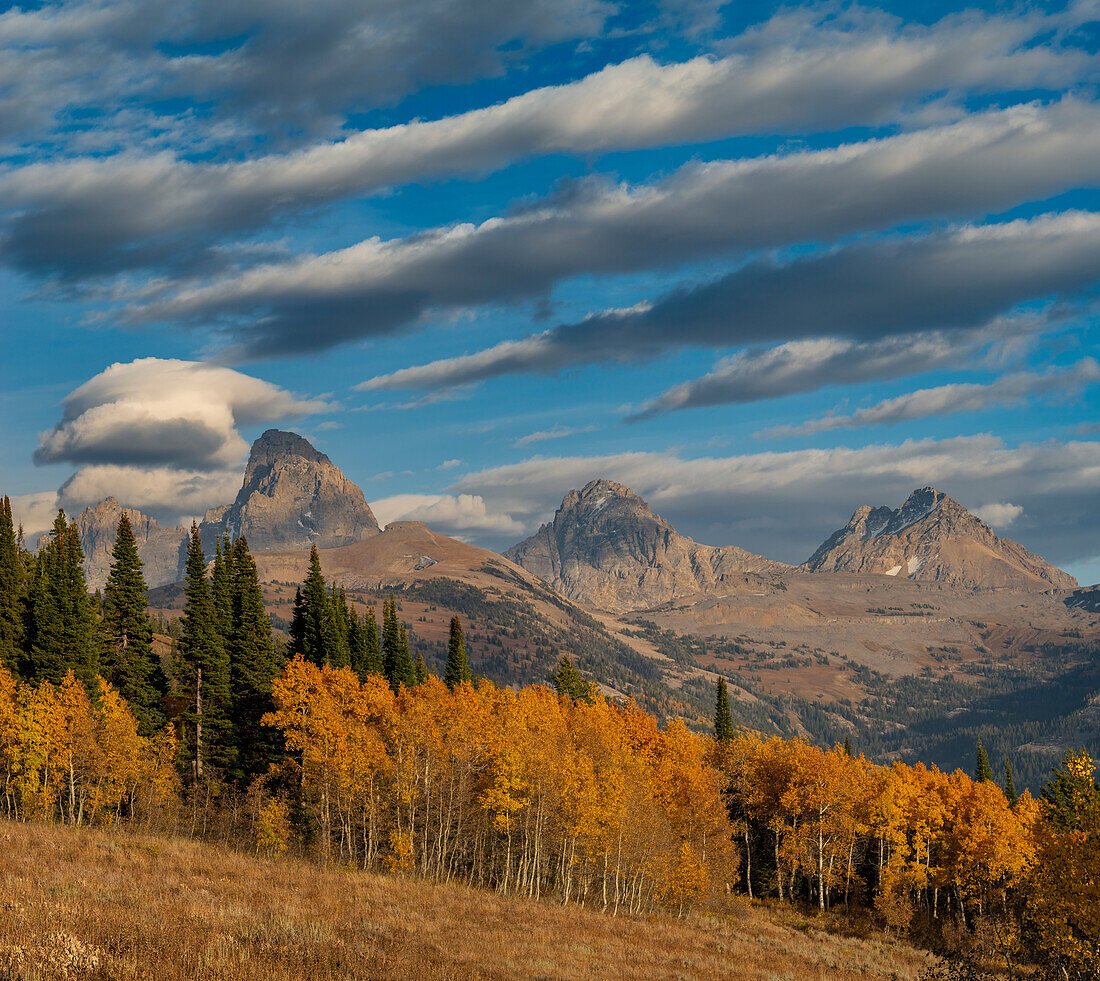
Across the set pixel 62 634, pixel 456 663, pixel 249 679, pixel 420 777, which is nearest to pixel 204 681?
pixel 249 679

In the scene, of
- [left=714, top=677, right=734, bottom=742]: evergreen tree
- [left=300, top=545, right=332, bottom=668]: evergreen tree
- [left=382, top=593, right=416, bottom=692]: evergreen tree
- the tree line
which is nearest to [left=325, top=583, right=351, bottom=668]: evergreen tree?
[left=300, top=545, right=332, bottom=668]: evergreen tree

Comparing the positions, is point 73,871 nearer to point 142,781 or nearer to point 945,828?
Answer: point 142,781

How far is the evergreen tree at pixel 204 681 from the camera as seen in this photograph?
7969 centimetres

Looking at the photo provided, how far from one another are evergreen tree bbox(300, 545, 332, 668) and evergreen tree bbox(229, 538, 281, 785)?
190 inches

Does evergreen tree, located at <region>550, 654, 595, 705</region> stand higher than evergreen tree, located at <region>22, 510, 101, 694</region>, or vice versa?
evergreen tree, located at <region>22, 510, 101, 694</region>

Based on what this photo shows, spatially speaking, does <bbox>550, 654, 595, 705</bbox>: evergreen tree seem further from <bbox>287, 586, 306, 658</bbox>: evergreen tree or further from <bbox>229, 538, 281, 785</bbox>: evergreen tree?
<bbox>229, 538, 281, 785</bbox>: evergreen tree

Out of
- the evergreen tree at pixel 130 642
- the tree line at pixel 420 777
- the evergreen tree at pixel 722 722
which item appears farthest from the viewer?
the evergreen tree at pixel 722 722

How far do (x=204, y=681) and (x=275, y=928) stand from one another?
211 feet

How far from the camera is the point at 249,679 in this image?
3278 inches

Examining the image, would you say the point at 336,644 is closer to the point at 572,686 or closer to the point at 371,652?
the point at 371,652

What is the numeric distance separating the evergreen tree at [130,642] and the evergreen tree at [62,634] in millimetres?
2034

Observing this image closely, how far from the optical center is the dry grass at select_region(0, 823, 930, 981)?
16.9 m

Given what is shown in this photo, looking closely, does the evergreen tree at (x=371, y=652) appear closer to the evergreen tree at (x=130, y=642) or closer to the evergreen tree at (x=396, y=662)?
the evergreen tree at (x=396, y=662)

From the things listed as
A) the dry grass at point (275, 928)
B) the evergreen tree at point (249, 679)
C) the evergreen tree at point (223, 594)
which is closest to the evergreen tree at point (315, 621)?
the evergreen tree at point (249, 679)
